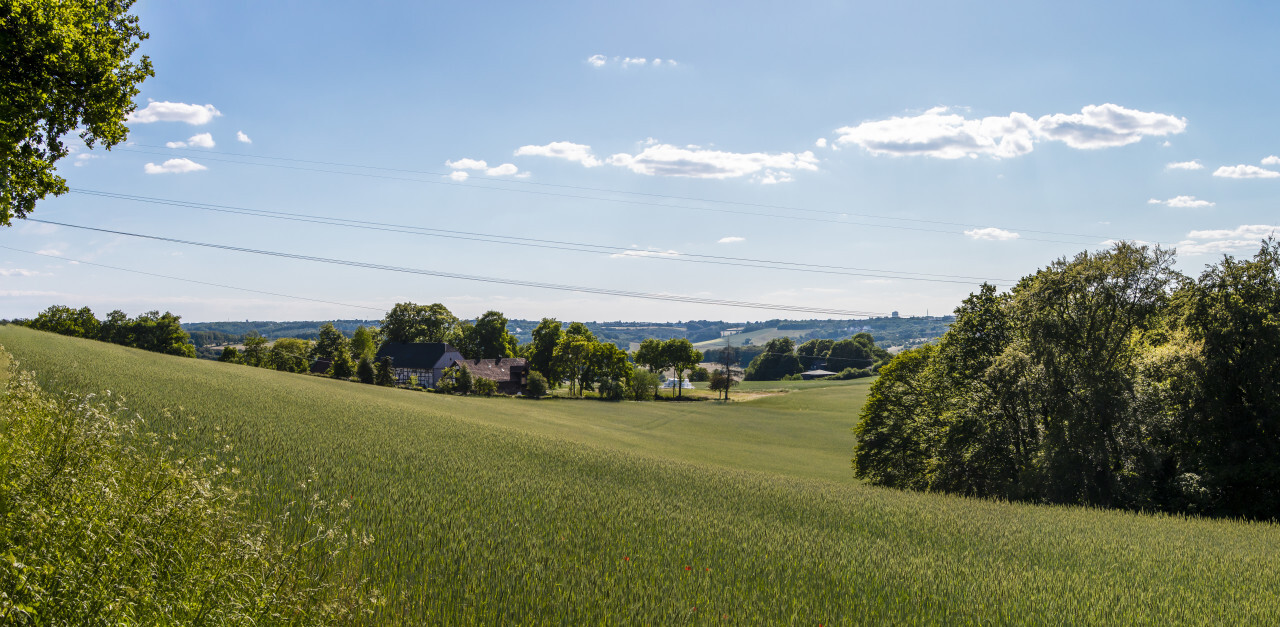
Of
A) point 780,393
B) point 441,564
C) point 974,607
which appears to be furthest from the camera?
point 780,393

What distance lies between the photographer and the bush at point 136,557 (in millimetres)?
4066

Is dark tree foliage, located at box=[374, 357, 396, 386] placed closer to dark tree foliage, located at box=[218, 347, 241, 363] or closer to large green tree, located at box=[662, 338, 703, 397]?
dark tree foliage, located at box=[218, 347, 241, 363]

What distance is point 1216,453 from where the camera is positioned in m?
22.6

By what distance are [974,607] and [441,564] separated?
5805mm

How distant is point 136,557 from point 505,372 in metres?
96.8

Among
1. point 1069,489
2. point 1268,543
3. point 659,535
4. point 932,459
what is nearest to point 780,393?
point 932,459

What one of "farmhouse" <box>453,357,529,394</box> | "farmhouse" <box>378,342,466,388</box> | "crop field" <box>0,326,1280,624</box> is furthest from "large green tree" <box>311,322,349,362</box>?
"crop field" <box>0,326,1280,624</box>

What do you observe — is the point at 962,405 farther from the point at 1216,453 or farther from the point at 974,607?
the point at 974,607

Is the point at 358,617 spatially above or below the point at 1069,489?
above

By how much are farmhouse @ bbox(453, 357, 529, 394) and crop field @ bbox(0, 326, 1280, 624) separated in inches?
3004

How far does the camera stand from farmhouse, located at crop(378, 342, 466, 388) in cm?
9431

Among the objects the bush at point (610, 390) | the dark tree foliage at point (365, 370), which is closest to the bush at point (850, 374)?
the bush at point (610, 390)

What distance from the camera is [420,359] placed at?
95.2m

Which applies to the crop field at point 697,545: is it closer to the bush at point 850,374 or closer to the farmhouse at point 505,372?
the farmhouse at point 505,372
